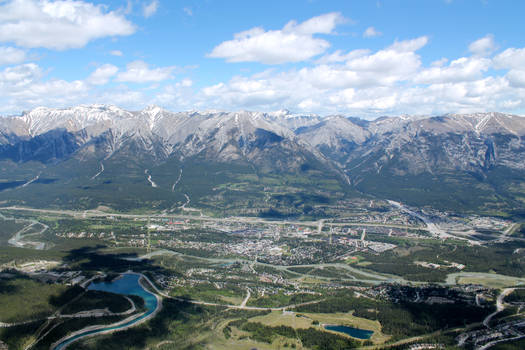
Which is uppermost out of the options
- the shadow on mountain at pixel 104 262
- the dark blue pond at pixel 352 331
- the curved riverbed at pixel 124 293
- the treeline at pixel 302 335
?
the shadow on mountain at pixel 104 262

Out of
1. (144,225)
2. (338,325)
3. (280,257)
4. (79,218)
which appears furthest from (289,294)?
(79,218)

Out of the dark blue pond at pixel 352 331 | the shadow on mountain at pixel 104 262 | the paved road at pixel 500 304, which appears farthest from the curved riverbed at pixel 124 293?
the paved road at pixel 500 304

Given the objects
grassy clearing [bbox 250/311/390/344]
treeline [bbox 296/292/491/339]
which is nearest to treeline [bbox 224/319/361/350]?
grassy clearing [bbox 250/311/390/344]

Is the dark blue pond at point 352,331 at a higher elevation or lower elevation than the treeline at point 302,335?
lower

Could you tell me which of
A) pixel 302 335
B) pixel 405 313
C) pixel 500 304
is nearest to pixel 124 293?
pixel 302 335

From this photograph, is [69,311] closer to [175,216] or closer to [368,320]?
[368,320]

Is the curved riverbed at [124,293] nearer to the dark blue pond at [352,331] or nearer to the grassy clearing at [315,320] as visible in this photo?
the grassy clearing at [315,320]

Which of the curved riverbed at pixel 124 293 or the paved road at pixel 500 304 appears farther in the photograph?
the paved road at pixel 500 304
